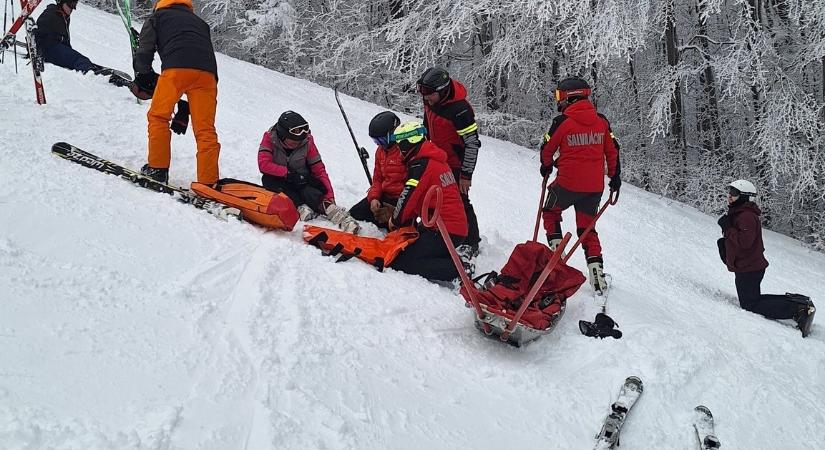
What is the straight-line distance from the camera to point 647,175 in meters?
12.5

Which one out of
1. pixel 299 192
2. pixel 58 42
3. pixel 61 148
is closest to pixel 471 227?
pixel 299 192

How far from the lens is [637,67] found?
53.8 ft

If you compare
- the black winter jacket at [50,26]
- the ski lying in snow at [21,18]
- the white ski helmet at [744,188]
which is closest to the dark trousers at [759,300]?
the white ski helmet at [744,188]

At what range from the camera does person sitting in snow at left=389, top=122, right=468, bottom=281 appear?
419cm

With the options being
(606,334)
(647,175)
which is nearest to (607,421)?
(606,334)

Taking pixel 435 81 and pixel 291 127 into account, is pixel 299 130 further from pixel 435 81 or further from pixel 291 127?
pixel 435 81

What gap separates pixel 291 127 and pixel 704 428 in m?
3.74

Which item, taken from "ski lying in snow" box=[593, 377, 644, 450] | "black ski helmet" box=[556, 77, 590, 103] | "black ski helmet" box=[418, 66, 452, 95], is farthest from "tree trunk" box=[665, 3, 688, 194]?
"ski lying in snow" box=[593, 377, 644, 450]

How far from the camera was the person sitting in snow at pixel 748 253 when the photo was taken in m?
5.08

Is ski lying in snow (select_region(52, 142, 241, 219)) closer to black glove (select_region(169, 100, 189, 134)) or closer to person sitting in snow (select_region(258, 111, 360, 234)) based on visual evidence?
black glove (select_region(169, 100, 189, 134))

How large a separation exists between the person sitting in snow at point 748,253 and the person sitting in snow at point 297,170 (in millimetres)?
3591

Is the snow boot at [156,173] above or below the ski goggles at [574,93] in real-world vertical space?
below

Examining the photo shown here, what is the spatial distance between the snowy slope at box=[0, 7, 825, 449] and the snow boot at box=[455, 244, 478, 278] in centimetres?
49

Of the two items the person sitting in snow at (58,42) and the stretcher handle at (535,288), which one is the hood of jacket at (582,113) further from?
the person sitting in snow at (58,42)
